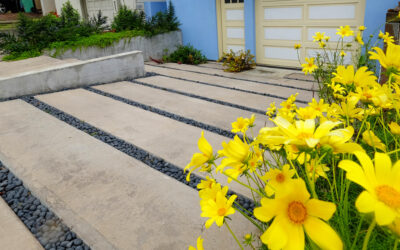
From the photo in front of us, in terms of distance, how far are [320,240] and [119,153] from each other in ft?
8.41

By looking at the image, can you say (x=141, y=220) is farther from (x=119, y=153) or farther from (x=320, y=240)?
(x=320, y=240)

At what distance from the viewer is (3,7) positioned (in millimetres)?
17922

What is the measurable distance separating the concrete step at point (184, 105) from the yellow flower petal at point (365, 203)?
2.90 m

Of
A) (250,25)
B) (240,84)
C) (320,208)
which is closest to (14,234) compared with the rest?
(320,208)

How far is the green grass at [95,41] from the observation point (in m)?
6.66

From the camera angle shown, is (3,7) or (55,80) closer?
(55,80)

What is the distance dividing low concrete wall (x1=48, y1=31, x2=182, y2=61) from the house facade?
14.7 inches

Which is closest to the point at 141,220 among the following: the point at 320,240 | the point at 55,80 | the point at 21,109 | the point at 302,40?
the point at 320,240

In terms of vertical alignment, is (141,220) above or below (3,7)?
below

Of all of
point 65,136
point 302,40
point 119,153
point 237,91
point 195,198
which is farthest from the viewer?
point 302,40

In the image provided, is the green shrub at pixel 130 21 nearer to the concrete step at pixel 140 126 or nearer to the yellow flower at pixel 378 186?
the concrete step at pixel 140 126

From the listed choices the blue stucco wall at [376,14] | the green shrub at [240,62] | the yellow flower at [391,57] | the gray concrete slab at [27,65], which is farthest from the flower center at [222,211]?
the green shrub at [240,62]

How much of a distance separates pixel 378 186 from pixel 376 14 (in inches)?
217

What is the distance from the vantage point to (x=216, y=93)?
502 centimetres
